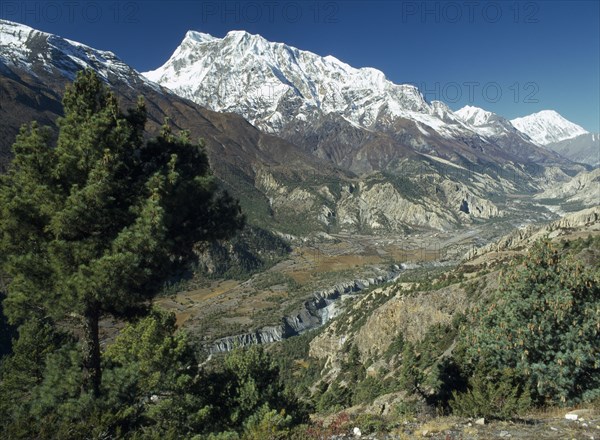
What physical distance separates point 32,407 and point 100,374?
2.30 m

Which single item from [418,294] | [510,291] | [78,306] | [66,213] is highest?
[66,213]

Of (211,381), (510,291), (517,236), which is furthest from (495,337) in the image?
(517,236)

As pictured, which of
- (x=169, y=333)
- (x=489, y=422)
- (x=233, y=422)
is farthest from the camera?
(x=169, y=333)

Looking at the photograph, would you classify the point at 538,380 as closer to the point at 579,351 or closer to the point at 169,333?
the point at 579,351

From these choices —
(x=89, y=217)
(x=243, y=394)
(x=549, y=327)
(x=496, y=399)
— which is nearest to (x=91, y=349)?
(x=89, y=217)

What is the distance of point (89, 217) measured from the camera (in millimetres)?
13484

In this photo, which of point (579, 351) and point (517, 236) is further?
point (517, 236)

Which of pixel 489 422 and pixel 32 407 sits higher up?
pixel 32 407

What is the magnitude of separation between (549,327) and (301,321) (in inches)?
5973

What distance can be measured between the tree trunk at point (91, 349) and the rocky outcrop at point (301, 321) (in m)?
107

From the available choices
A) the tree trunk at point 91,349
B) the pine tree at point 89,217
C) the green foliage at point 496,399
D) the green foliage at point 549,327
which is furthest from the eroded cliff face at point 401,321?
the pine tree at point 89,217

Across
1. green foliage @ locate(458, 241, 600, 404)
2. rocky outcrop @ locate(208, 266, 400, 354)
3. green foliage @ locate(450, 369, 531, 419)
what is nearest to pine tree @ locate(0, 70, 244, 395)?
green foliage @ locate(450, 369, 531, 419)

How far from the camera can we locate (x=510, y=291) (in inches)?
603

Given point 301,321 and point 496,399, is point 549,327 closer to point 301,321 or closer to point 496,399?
point 496,399
